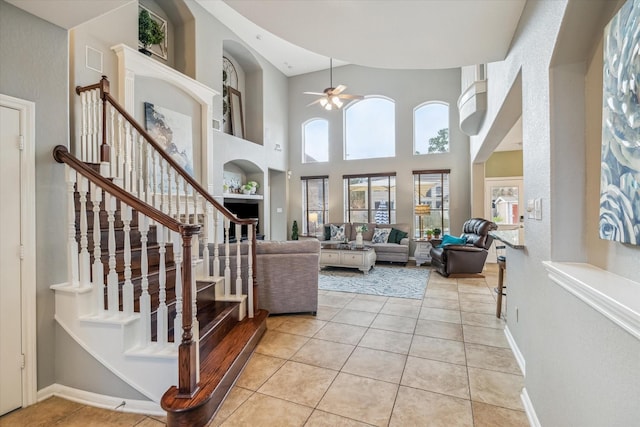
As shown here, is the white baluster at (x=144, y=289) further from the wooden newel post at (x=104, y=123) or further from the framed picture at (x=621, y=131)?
the framed picture at (x=621, y=131)

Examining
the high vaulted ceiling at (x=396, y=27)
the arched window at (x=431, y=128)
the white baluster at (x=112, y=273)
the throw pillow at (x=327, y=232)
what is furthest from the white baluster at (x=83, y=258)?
the arched window at (x=431, y=128)

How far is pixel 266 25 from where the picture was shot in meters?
2.15

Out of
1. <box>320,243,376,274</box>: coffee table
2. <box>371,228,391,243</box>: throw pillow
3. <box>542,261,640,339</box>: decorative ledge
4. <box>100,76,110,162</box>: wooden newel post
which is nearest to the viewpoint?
<box>542,261,640,339</box>: decorative ledge

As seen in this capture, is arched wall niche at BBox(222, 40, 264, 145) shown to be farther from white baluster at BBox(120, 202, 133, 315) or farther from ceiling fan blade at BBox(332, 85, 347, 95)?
white baluster at BBox(120, 202, 133, 315)

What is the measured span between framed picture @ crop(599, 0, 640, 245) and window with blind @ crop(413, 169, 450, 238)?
6263 mm

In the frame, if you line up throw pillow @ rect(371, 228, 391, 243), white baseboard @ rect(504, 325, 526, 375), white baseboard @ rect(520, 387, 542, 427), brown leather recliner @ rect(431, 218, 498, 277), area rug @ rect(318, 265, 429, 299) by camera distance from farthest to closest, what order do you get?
throw pillow @ rect(371, 228, 391, 243), brown leather recliner @ rect(431, 218, 498, 277), area rug @ rect(318, 265, 429, 299), white baseboard @ rect(504, 325, 526, 375), white baseboard @ rect(520, 387, 542, 427)

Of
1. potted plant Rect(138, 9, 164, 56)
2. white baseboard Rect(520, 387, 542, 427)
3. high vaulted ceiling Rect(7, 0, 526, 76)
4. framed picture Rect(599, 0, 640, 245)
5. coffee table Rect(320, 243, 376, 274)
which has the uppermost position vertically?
potted plant Rect(138, 9, 164, 56)

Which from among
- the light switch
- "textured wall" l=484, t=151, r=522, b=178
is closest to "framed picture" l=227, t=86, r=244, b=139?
"textured wall" l=484, t=151, r=522, b=178

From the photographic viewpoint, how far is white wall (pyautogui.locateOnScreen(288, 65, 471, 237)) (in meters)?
7.25

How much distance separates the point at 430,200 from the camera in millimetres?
7512

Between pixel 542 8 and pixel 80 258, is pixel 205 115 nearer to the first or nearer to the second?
→ pixel 80 258

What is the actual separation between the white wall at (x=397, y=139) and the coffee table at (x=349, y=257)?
2.24m

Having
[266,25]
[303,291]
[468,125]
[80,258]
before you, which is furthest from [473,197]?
[80,258]

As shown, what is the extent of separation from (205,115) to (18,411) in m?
4.86
